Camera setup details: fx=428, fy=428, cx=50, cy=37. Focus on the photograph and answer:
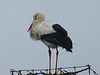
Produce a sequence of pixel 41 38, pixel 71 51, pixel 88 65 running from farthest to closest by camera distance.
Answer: pixel 41 38, pixel 71 51, pixel 88 65

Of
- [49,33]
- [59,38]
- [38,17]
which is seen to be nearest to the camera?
[59,38]

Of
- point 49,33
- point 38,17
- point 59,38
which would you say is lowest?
point 59,38

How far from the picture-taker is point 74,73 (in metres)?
11.5

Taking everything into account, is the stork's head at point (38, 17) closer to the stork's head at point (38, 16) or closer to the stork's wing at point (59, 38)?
the stork's head at point (38, 16)

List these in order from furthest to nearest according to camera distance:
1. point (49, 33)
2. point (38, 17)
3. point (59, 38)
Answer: point (38, 17) < point (49, 33) < point (59, 38)

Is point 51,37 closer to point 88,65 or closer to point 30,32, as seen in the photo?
point 30,32

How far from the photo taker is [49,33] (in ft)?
43.0

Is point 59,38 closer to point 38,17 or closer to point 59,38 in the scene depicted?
point 59,38

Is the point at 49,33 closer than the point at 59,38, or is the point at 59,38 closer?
the point at 59,38

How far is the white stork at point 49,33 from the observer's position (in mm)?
12719

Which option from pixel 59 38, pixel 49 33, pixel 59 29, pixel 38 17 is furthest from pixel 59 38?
pixel 38 17

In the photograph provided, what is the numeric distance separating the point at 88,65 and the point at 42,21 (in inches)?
119

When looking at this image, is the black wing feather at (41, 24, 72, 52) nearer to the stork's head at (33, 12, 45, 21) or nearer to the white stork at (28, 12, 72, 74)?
the white stork at (28, 12, 72, 74)

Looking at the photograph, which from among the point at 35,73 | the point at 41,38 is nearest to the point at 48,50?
the point at 41,38
